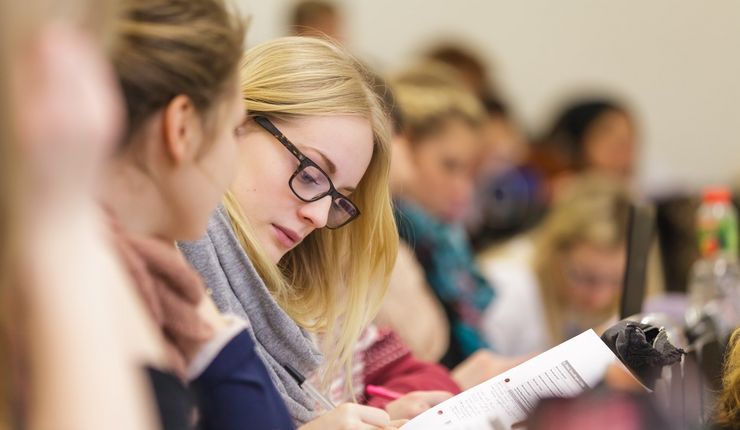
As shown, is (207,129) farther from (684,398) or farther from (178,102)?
(684,398)

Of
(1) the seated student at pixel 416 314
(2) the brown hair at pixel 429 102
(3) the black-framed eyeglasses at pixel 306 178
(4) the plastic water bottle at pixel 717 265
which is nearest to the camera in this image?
(3) the black-framed eyeglasses at pixel 306 178

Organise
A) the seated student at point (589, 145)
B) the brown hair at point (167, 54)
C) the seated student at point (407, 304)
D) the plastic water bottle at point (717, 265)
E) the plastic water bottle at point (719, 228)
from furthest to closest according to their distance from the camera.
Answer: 1. the seated student at point (589, 145)
2. the plastic water bottle at point (719, 228)
3. the plastic water bottle at point (717, 265)
4. the seated student at point (407, 304)
5. the brown hair at point (167, 54)

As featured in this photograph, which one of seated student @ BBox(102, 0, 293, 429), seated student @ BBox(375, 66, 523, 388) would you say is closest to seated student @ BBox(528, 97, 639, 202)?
seated student @ BBox(375, 66, 523, 388)

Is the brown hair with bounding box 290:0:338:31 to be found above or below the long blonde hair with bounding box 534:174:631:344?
above

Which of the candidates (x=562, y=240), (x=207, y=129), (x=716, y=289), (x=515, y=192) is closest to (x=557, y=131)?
(x=515, y=192)

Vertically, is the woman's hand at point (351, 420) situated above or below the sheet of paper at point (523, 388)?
below

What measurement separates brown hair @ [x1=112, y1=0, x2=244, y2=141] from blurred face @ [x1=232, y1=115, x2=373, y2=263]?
42 centimetres

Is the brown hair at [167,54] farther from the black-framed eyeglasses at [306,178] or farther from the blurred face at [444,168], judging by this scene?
the blurred face at [444,168]

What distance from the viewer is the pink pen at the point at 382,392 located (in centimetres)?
167

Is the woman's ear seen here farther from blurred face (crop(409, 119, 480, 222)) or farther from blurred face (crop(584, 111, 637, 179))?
blurred face (crop(584, 111, 637, 179))

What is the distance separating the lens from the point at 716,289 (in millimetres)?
2559

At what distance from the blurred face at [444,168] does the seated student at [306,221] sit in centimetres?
150

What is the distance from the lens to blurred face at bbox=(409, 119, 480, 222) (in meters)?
3.24

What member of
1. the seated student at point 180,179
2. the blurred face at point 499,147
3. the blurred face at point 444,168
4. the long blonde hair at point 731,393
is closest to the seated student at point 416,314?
the blurred face at point 444,168
